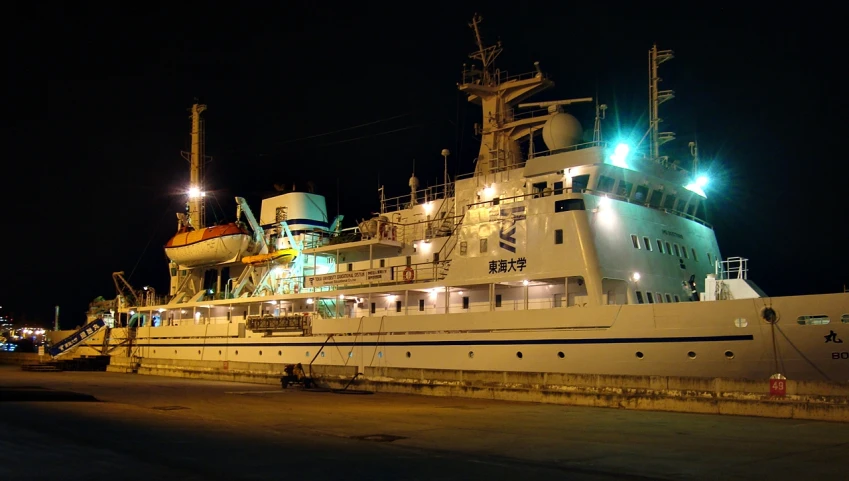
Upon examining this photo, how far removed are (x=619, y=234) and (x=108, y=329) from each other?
96.3ft

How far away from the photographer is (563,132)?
2120 cm

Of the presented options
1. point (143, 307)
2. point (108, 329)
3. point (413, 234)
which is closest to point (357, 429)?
point (413, 234)

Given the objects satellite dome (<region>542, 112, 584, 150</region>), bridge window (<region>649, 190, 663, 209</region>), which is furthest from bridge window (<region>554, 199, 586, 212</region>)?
bridge window (<region>649, 190, 663, 209</region>)

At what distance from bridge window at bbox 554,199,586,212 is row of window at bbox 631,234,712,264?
1.93 metres

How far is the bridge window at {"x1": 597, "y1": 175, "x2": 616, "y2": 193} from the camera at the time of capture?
788 inches

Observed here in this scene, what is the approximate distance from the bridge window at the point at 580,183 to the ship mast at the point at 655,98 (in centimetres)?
342

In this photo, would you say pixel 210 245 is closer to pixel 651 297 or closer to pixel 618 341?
pixel 651 297

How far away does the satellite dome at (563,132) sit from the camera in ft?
69.5

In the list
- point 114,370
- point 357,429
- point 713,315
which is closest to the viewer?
point 357,429

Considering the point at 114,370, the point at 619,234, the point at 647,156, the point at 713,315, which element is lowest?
the point at 114,370

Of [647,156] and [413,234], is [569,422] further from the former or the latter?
[413,234]

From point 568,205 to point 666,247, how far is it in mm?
3783

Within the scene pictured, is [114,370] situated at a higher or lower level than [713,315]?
lower

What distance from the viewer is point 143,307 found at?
3581cm
